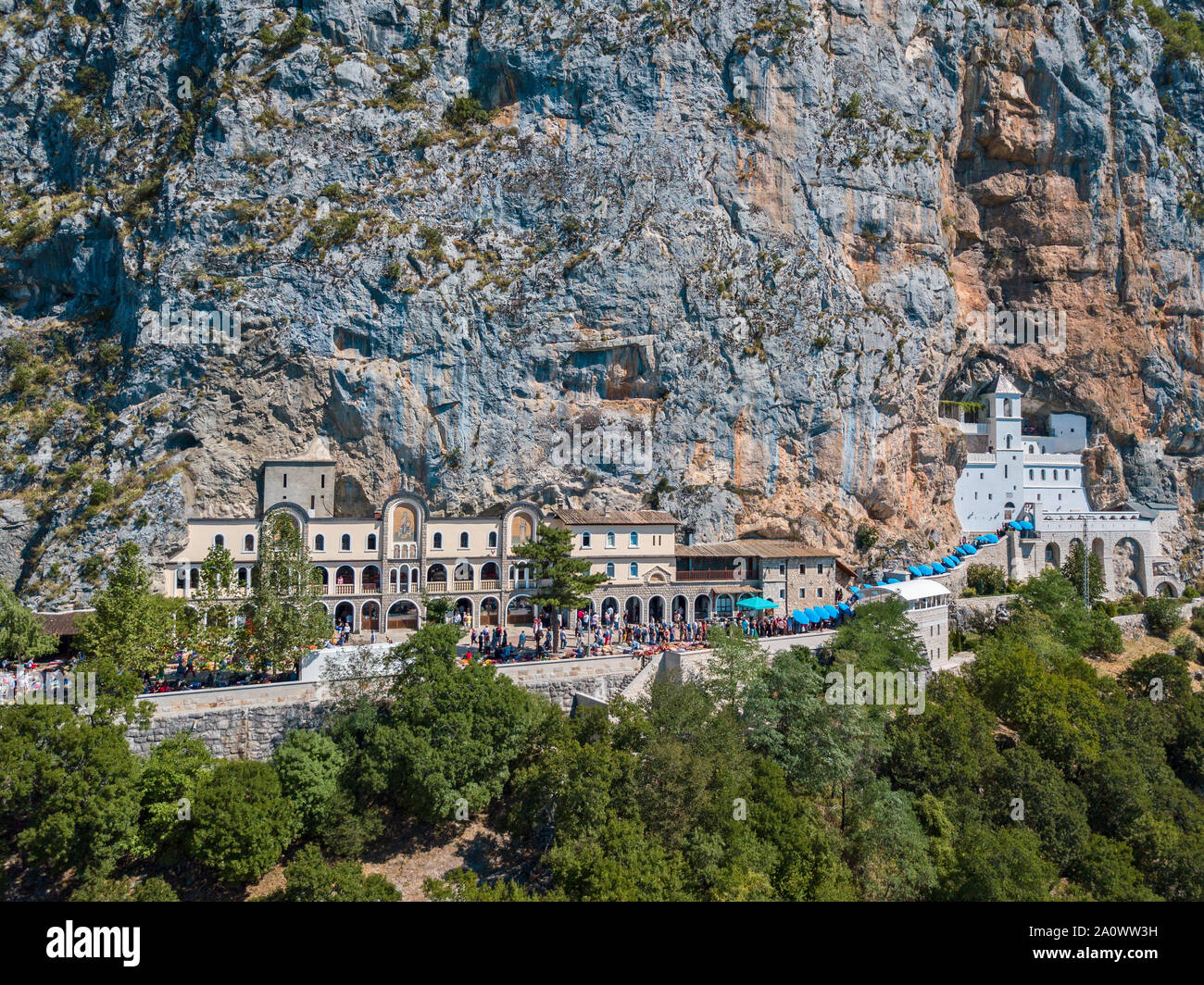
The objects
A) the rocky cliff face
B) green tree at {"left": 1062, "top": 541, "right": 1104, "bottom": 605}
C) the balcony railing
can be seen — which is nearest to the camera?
the rocky cliff face

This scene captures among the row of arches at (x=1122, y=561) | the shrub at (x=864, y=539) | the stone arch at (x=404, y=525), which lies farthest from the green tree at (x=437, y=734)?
the row of arches at (x=1122, y=561)

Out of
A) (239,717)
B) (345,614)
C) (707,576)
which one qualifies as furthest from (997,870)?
(345,614)

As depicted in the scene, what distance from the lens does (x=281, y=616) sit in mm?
31062

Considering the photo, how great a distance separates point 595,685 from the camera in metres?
33.6

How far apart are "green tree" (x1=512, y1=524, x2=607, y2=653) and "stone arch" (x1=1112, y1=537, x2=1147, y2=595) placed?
42.2 meters

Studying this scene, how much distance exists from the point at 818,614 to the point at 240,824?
2787 centimetres

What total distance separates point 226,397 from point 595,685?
86.4 ft

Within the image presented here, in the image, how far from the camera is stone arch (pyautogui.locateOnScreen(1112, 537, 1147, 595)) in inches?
2377

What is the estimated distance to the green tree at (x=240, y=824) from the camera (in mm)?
23797

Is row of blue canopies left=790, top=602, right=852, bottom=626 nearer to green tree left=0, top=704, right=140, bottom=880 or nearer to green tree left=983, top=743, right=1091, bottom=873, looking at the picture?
green tree left=983, top=743, right=1091, bottom=873

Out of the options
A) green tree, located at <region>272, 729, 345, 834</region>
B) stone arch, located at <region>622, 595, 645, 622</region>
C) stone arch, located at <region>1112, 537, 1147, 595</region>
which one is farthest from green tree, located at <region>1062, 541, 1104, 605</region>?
green tree, located at <region>272, 729, 345, 834</region>

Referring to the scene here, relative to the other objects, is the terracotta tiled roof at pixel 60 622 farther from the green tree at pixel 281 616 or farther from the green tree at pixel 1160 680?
the green tree at pixel 1160 680
